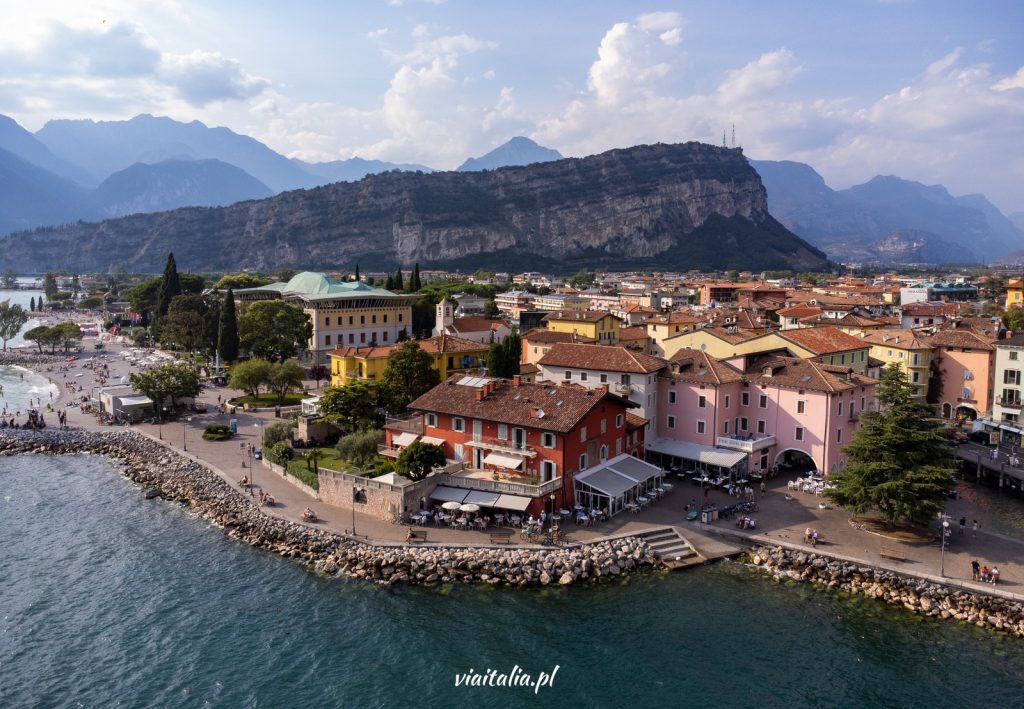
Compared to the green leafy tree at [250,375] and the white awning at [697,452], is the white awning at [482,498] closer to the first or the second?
the white awning at [697,452]

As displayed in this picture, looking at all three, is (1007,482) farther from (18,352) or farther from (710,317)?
(18,352)

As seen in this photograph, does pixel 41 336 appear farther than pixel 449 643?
Yes

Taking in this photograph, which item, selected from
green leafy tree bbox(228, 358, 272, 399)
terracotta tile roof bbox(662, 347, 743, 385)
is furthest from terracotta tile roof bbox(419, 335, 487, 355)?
terracotta tile roof bbox(662, 347, 743, 385)

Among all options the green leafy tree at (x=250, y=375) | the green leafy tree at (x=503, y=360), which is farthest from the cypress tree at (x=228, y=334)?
the green leafy tree at (x=503, y=360)

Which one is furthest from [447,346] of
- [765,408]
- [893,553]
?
[893,553]

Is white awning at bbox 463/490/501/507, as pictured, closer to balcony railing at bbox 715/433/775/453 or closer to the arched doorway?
balcony railing at bbox 715/433/775/453

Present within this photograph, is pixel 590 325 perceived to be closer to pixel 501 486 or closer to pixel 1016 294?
pixel 501 486

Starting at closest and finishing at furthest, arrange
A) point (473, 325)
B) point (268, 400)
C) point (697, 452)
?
1. point (697, 452)
2. point (268, 400)
3. point (473, 325)
